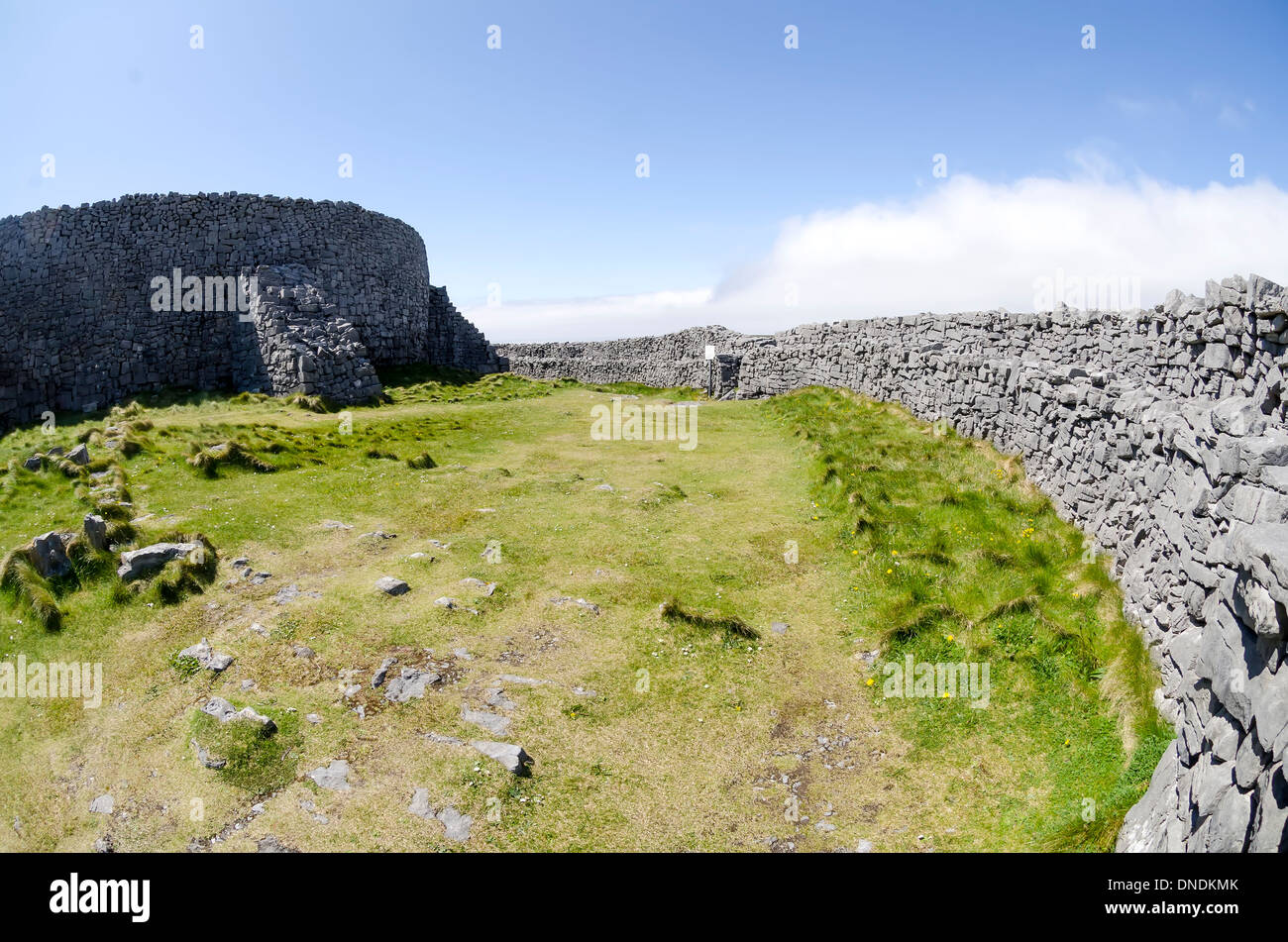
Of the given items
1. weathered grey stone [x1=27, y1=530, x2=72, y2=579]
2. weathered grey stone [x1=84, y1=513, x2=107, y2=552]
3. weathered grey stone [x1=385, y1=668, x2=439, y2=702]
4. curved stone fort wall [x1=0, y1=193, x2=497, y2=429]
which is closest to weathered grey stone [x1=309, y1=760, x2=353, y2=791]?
weathered grey stone [x1=385, y1=668, x2=439, y2=702]

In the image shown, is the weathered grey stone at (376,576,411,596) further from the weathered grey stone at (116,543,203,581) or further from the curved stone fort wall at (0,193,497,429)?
the curved stone fort wall at (0,193,497,429)

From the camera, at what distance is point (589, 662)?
959 cm

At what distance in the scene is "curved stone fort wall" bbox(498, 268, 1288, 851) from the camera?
4660 millimetres

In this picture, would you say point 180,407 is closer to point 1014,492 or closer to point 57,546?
point 57,546

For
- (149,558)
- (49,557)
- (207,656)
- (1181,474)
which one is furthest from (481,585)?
(1181,474)

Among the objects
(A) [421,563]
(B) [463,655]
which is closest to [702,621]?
(B) [463,655]

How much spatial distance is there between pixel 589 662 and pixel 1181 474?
7390mm

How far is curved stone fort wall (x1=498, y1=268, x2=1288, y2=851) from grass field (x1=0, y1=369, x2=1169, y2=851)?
729 millimetres

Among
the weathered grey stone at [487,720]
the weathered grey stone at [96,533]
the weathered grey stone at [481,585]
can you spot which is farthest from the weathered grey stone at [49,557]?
the weathered grey stone at [487,720]

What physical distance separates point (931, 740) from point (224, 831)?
7164mm

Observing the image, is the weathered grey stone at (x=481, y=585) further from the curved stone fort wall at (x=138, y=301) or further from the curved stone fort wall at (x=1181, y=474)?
the curved stone fort wall at (x=138, y=301)

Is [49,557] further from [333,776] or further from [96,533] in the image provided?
[333,776]

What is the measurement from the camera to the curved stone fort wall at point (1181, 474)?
15.3 feet
